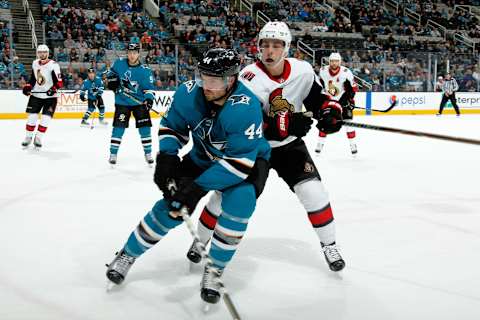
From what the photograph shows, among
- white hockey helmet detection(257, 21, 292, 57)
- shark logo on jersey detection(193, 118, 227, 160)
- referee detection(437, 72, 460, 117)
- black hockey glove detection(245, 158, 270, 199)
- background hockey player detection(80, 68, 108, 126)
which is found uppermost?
white hockey helmet detection(257, 21, 292, 57)

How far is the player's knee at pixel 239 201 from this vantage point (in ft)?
7.48

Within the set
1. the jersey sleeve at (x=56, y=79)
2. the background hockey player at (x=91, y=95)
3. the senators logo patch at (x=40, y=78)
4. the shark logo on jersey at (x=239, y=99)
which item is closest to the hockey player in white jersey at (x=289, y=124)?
the shark logo on jersey at (x=239, y=99)

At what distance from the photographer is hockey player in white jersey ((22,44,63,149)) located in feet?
23.8

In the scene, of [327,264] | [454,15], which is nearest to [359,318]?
[327,264]

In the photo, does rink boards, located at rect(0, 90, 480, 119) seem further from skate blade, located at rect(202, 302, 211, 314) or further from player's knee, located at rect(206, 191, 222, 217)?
skate blade, located at rect(202, 302, 211, 314)

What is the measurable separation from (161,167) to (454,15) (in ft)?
74.8

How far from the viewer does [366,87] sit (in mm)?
14281

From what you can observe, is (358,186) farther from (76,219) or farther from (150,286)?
(150,286)

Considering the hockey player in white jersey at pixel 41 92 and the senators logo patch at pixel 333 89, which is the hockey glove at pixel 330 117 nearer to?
the senators logo patch at pixel 333 89

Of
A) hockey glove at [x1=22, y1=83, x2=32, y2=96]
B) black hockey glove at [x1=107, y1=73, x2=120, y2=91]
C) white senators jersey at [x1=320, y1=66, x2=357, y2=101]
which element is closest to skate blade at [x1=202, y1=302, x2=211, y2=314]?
black hockey glove at [x1=107, y1=73, x2=120, y2=91]

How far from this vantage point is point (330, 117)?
279 cm

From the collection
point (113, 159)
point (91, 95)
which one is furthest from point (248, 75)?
point (91, 95)

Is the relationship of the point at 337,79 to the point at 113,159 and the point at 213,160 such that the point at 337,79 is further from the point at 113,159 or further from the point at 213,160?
the point at 213,160

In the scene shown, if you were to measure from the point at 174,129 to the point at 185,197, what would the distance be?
37 cm
